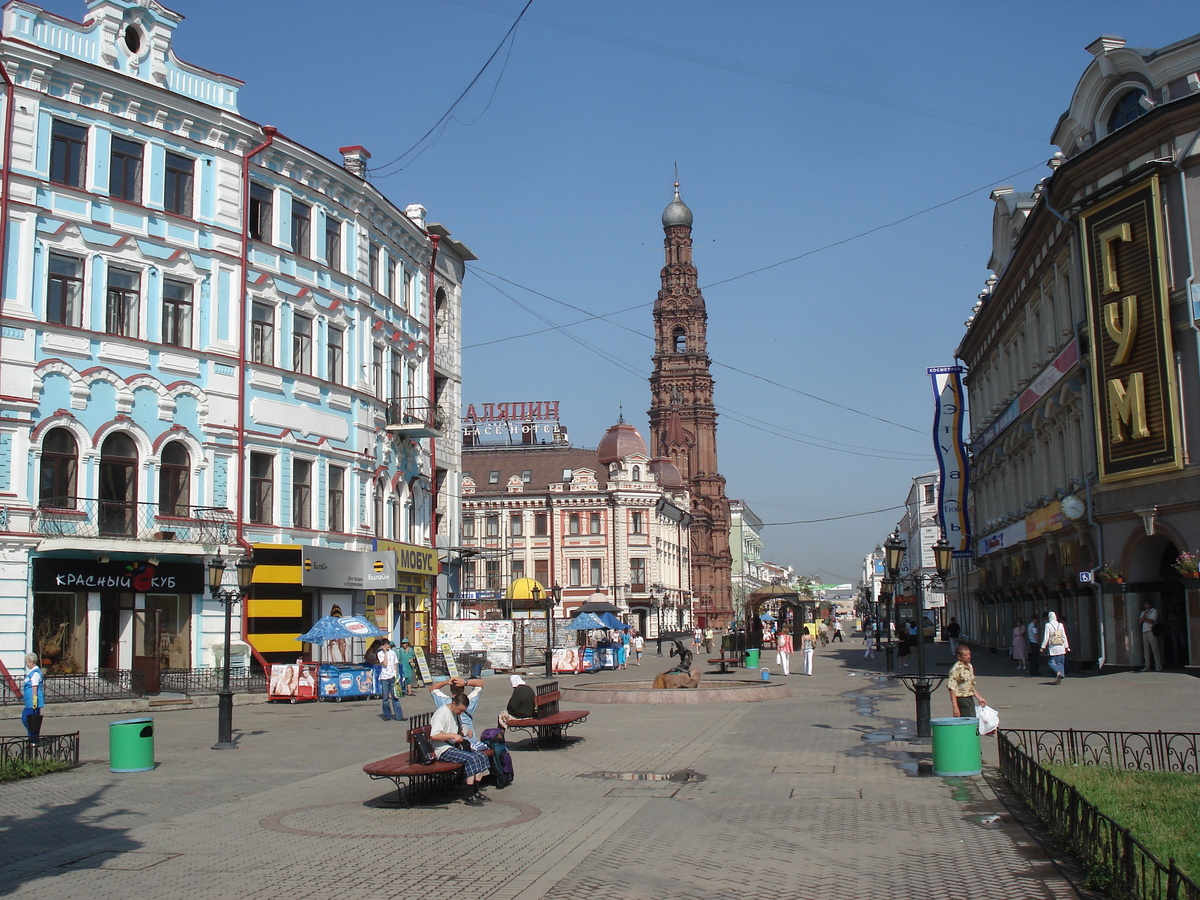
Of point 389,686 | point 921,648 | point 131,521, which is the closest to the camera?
point 921,648

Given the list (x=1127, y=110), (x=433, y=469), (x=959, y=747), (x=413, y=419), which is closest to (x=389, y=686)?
(x=959, y=747)

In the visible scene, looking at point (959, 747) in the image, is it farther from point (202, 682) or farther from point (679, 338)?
point (679, 338)

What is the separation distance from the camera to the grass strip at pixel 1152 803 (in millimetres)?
8945

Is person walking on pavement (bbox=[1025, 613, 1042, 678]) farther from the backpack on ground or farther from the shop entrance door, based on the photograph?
the shop entrance door

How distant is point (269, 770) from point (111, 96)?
19.7m

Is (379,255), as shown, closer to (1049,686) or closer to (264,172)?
(264,172)

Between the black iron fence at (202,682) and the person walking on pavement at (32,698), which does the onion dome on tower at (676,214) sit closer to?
the black iron fence at (202,682)

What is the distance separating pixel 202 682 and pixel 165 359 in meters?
8.21

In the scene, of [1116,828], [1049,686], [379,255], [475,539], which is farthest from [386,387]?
[475,539]

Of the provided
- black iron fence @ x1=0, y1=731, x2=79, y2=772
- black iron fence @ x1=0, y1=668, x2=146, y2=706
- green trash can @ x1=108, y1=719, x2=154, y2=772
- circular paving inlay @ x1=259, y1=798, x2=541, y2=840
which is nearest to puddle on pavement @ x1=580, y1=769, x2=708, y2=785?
circular paving inlay @ x1=259, y1=798, x2=541, y2=840

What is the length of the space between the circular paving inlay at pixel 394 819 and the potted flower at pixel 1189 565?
740 inches

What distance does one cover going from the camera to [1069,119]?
3253 centimetres

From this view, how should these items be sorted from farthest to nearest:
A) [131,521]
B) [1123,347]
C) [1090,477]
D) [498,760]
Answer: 1. [1090,477]
2. [131,521]
3. [1123,347]
4. [498,760]

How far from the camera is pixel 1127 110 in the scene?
30.2 metres
